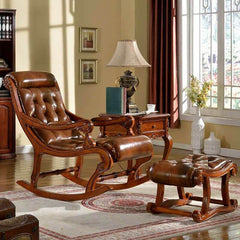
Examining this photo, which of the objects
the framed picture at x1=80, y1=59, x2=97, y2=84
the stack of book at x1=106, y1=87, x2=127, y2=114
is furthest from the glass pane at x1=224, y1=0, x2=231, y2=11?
the stack of book at x1=106, y1=87, x2=127, y2=114

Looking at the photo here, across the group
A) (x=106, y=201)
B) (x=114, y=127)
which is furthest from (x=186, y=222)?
(x=114, y=127)

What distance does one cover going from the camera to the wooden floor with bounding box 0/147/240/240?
4059mm

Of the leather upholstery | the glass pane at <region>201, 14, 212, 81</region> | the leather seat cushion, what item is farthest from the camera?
the glass pane at <region>201, 14, 212, 81</region>

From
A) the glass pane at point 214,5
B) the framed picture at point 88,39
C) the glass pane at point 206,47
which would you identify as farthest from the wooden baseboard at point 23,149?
the glass pane at point 214,5

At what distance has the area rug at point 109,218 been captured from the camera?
4.07m

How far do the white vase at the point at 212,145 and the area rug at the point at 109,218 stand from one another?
2.11 metres

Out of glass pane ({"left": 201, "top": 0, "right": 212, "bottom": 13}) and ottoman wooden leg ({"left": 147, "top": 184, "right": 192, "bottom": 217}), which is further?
glass pane ({"left": 201, "top": 0, "right": 212, "bottom": 13})

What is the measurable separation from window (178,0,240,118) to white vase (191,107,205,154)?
264mm

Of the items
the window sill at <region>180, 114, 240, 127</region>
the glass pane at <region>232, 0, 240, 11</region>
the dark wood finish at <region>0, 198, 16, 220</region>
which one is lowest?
the dark wood finish at <region>0, 198, 16, 220</region>

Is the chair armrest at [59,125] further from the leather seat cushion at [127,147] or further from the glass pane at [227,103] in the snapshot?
the glass pane at [227,103]

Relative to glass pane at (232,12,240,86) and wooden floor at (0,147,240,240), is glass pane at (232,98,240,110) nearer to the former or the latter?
glass pane at (232,12,240,86)

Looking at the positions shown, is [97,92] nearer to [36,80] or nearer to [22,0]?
[22,0]

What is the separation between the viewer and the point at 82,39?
27.2 feet

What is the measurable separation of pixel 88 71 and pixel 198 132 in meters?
1.79
